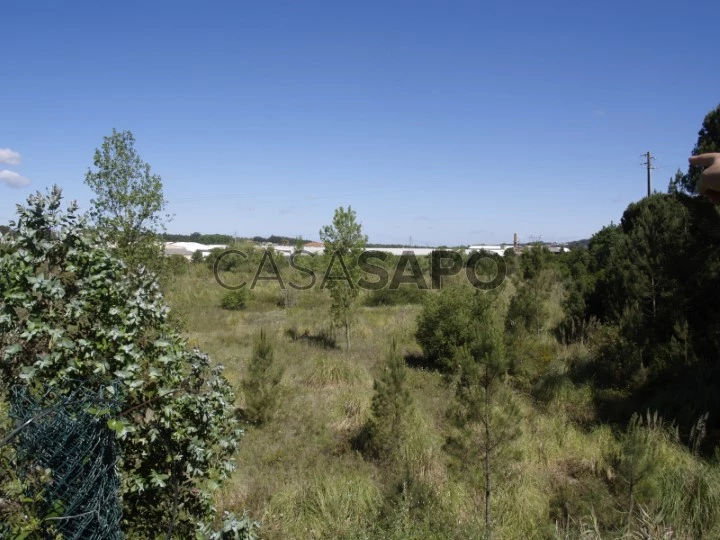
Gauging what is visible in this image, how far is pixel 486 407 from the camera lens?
508 centimetres

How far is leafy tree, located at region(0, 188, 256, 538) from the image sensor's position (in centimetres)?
236

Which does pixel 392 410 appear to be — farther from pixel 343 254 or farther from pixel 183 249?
pixel 183 249

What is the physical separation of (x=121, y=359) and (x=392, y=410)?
507 centimetres

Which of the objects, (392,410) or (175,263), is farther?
(175,263)

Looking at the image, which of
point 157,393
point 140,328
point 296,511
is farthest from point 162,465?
point 296,511

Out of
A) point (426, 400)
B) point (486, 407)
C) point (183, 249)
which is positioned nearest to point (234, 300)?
point (183, 249)

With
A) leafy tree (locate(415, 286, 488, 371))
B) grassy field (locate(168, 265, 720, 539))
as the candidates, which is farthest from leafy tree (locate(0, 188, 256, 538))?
leafy tree (locate(415, 286, 488, 371))

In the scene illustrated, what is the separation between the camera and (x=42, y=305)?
247 cm

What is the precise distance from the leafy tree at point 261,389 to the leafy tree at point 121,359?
5.24 metres

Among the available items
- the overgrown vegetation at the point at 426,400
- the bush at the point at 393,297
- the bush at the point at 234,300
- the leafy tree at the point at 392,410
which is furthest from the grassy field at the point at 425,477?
the bush at the point at 393,297

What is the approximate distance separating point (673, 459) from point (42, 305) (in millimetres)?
7120

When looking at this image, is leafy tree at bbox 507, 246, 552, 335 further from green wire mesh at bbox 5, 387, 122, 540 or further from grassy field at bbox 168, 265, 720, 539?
green wire mesh at bbox 5, 387, 122, 540

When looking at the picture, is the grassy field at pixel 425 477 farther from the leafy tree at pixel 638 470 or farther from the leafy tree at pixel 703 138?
the leafy tree at pixel 703 138

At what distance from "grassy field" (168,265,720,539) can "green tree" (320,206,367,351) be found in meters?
2.71
